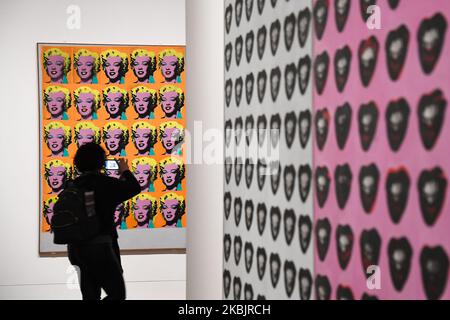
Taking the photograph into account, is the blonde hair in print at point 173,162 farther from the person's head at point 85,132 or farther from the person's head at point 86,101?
the person's head at point 86,101

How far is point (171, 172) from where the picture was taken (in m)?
6.55

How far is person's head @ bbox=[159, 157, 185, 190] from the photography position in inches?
257

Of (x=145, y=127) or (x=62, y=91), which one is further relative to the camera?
(x=145, y=127)

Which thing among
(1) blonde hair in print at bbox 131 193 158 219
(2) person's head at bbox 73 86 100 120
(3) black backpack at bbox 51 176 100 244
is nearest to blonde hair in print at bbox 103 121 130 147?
(2) person's head at bbox 73 86 100 120

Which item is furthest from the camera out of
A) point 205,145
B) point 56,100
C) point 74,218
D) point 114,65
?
point 114,65

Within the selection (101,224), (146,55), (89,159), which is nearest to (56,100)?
(146,55)

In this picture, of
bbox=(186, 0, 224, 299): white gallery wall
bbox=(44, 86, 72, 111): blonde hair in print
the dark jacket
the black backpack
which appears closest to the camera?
bbox=(186, 0, 224, 299): white gallery wall

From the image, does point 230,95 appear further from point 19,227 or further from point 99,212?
point 19,227

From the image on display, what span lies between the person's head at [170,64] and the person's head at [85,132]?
819 millimetres

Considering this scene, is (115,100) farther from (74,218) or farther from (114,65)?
(74,218)

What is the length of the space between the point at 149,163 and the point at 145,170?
0.08 meters

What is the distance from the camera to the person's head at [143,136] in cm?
646

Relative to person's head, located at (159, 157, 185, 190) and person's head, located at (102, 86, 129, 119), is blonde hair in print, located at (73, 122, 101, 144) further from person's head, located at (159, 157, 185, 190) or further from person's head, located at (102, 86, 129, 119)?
person's head, located at (159, 157, 185, 190)

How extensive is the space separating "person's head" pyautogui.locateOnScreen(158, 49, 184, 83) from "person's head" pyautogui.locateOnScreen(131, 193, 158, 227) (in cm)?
112
